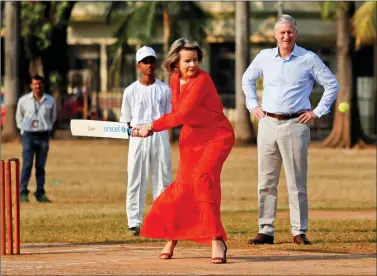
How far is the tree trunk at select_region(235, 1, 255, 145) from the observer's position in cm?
4097

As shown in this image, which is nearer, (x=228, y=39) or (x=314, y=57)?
(x=314, y=57)

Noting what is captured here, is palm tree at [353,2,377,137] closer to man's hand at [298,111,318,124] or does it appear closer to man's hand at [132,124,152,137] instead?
man's hand at [298,111,318,124]

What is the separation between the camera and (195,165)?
12.7 meters

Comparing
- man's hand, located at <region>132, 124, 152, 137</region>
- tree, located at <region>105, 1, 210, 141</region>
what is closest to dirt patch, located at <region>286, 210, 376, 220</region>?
man's hand, located at <region>132, 124, 152, 137</region>

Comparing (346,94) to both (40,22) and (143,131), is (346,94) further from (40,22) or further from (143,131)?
(143,131)

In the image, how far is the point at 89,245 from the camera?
14.3 metres

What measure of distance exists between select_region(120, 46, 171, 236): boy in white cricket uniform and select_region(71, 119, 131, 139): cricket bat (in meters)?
2.65

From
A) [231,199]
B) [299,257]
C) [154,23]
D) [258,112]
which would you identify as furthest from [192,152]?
[154,23]

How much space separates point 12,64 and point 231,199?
19.9 metres

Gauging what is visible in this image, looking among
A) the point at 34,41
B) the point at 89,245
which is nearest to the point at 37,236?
the point at 89,245

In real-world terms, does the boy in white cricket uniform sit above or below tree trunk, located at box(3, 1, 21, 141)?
below

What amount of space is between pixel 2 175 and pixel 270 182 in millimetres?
2772

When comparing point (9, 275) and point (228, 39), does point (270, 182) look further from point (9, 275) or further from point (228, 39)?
point (228, 39)

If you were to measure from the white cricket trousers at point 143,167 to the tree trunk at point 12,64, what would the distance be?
87.9 ft
